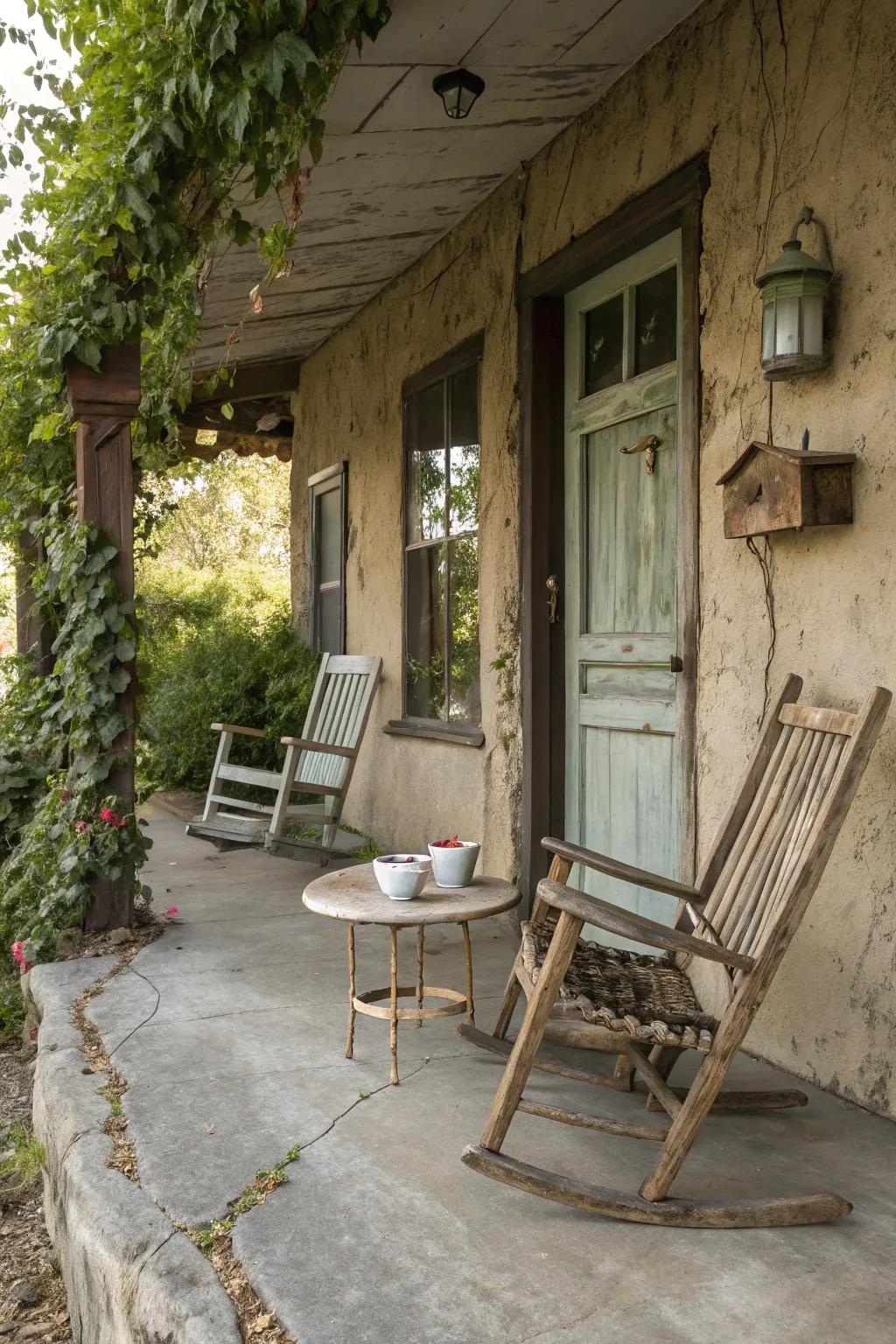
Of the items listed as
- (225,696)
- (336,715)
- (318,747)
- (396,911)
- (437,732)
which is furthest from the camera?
(225,696)

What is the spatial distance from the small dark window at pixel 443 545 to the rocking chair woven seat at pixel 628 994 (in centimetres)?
220

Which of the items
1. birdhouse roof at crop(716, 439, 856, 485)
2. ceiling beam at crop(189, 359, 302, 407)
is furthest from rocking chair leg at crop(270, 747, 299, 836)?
ceiling beam at crop(189, 359, 302, 407)

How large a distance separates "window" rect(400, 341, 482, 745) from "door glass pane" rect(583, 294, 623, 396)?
766 millimetres

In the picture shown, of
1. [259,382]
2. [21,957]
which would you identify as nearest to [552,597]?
[21,957]

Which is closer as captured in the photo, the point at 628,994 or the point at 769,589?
the point at 628,994

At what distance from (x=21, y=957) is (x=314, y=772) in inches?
72.9

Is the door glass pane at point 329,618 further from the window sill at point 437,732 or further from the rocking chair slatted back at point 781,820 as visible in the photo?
the rocking chair slatted back at point 781,820

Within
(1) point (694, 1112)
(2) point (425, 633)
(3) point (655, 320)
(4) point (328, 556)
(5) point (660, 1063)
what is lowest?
(5) point (660, 1063)

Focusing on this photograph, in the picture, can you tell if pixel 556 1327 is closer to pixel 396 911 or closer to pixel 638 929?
pixel 638 929

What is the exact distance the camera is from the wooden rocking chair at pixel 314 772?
452 cm

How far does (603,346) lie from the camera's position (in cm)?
373

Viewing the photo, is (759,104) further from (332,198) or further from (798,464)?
(332,198)

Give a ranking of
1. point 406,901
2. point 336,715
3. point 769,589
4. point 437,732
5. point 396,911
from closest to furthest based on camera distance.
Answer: point 396,911, point 406,901, point 769,589, point 437,732, point 336,715

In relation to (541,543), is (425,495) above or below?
above
